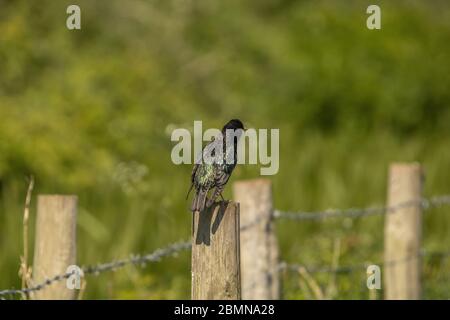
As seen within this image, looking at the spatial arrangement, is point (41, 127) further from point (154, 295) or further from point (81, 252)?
point (154, 295)

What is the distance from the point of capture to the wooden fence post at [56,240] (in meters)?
4.32

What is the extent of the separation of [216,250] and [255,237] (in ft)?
4.90

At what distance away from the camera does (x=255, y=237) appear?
5.17m

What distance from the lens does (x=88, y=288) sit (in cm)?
594

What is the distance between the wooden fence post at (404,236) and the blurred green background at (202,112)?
26 centimetres

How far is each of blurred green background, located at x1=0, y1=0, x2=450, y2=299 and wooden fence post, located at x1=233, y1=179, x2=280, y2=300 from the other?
0.37m

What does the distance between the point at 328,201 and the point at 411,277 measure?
2135 mm

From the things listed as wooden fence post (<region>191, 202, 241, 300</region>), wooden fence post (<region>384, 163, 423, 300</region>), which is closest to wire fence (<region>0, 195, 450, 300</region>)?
wooden fence post (<region>384, 163, 423, 300</region>)

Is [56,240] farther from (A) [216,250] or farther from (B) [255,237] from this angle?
(B) [255,237]

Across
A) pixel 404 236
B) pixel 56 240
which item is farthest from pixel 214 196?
pixel 404 236

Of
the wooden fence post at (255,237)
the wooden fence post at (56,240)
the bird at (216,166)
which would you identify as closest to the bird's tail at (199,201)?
the bird at (216,166)

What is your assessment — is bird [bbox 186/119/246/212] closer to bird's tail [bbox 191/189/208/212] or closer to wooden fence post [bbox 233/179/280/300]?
bird's tail [bbox 191/189/208/212]

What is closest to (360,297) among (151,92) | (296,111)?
(151,92)

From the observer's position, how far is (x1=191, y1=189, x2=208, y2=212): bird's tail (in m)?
3.55
